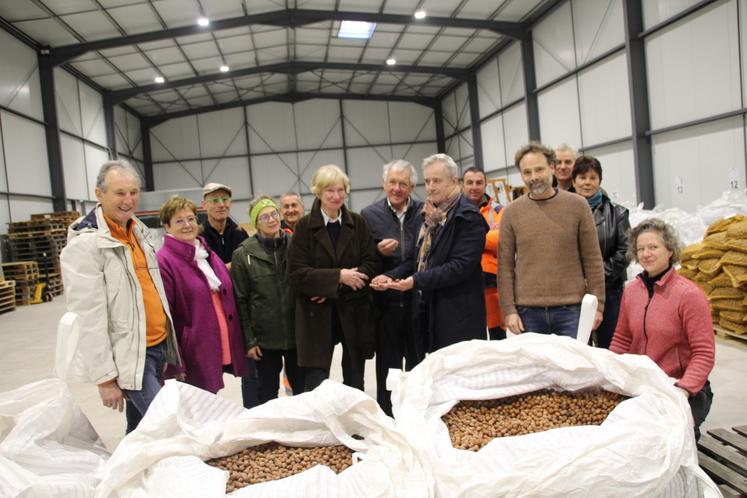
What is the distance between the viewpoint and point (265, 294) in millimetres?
3078

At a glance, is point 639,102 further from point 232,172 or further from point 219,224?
point 232,172

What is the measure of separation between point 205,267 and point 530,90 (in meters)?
13.4

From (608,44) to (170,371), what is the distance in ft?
37.4

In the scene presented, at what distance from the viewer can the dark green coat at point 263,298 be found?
3.07 m

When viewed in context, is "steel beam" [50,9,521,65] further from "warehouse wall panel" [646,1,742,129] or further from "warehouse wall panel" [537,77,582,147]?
"warehouse wall panel" [646,1,742,129]

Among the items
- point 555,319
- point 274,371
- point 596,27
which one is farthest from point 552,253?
point 596,27

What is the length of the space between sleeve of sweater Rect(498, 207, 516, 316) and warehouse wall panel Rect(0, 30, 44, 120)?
12.7 metres

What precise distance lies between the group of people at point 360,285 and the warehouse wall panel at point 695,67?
6918mm

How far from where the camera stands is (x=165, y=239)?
2859 mm

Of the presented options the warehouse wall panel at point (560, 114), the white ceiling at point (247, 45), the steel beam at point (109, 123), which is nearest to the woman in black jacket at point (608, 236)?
the warehouse wall panel at point (560, 114)

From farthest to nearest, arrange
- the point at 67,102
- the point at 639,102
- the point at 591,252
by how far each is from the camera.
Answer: the point at 67,102 → the point at 639,102 → the point at 591,252

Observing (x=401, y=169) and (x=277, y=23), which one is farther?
(x=277, y=23)

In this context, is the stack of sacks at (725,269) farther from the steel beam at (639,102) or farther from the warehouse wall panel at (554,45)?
the warehouse wall panel at (554,45)

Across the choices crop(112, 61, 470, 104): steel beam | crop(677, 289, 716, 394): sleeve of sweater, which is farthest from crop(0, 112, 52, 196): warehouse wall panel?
crop(677, 289, 716, 394): sleeve of sweater
